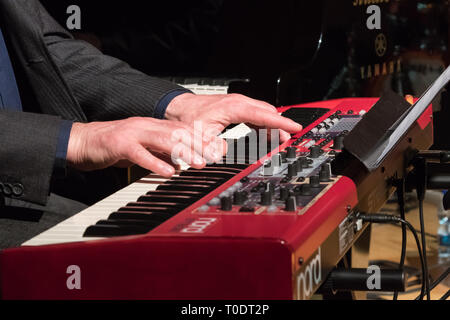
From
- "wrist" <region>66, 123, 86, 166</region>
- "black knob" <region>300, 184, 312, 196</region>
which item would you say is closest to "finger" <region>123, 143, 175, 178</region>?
"wrist" <region>66, 123, 86, 166</region>

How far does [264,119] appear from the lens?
128 cm

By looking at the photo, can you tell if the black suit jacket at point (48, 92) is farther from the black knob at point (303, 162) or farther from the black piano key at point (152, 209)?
the black knob at point (303, 162)

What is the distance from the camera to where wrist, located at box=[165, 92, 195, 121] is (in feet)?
4.75

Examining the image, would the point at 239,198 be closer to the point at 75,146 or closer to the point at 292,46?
the point at 75,146

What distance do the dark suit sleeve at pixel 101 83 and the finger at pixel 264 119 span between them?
0.27m

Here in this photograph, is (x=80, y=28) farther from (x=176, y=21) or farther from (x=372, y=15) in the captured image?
(x=372, y=15)

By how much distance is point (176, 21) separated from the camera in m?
3.18

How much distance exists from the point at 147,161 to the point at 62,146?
0.17 m

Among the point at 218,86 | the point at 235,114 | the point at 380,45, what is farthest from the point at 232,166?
the point at 380,45

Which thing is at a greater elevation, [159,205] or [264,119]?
[264,119]

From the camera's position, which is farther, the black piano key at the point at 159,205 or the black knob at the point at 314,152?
the black knob at the point at 314,152

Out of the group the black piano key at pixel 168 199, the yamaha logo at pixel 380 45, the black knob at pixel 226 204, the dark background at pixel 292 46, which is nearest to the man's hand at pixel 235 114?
the black piano key at pixel 168 199

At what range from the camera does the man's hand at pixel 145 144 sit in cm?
108
